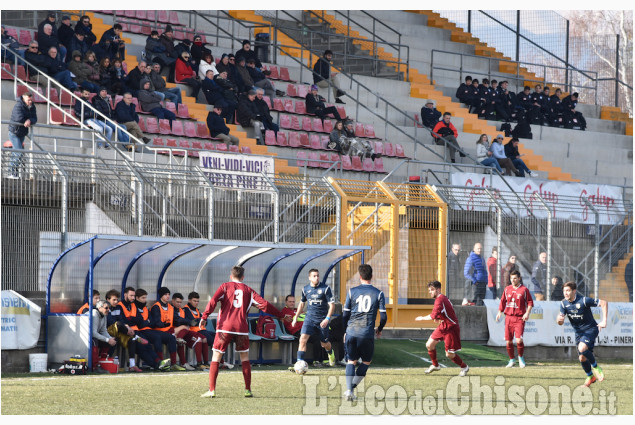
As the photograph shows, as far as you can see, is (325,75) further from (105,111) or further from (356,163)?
(105,111)

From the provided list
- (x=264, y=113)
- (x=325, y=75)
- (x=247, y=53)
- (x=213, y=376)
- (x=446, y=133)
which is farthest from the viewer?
(x=325, y=75)

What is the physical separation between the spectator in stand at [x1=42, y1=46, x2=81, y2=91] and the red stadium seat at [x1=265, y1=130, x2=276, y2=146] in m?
5.15

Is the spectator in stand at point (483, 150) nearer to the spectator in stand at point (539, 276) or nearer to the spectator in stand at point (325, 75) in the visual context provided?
the spectator in stand at point (325, 75)

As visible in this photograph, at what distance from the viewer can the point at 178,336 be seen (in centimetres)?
1925

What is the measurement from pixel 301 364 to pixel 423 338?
610cm

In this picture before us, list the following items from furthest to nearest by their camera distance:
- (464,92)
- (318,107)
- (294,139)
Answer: (464,92) < (318,107) < (294,139)

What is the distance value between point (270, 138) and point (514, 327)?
10.2 metres

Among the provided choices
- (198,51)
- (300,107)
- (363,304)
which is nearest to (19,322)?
(363,304)

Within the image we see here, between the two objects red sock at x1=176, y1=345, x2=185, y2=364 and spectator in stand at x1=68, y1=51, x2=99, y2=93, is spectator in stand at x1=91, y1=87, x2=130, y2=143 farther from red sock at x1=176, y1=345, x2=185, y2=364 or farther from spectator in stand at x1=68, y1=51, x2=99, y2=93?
red sock at x1=176, y1=345, x2=185, y2=364

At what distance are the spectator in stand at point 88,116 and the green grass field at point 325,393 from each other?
7.36 metres

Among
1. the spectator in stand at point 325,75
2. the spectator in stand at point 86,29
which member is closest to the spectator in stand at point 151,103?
the spectator in stand at point 86,29

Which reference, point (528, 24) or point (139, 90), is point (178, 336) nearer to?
point (139, 90)

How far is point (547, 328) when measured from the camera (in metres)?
24.2

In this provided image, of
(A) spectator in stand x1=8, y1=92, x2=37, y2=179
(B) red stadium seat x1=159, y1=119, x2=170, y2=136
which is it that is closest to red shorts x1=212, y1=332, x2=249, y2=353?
(A) spectator in stand x1=8, y1=92, x2=37, y2=179
